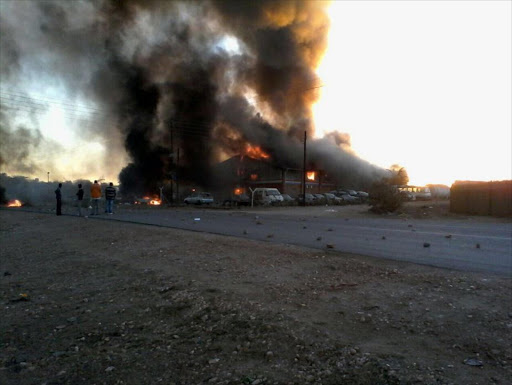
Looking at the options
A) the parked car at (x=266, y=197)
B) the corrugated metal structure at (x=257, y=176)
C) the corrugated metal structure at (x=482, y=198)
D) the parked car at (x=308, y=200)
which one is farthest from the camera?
the corrugated metal structure at (x=257, y=176)

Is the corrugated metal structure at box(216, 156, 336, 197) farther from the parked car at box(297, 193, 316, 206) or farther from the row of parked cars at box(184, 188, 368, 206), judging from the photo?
the parked car at box(297, 193, 316, 206)

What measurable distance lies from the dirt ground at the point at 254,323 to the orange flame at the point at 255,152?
3747 centimetres

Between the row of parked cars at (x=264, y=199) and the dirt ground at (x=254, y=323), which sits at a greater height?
the row of parked cars at (x=264, y=199)

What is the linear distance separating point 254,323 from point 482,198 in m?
21.3

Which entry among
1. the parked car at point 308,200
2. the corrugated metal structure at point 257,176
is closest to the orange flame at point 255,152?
the corrugated metal structure at point 257,176

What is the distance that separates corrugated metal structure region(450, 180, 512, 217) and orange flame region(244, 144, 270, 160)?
24297mm

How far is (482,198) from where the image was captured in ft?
70.2

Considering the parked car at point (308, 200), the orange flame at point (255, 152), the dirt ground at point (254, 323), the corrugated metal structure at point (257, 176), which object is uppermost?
the orange flame at point (255, 152)

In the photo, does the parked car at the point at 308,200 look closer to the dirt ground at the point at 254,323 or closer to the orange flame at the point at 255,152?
the orange flame at the point at 255,152

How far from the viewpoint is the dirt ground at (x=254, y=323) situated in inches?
113

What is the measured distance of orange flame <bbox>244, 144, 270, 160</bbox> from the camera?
144ft

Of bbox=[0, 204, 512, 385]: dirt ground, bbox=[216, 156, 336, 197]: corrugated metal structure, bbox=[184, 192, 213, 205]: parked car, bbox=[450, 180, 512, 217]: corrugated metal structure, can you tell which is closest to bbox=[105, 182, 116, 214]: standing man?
bbox=[0, 204, 512, 385]: dirt ground

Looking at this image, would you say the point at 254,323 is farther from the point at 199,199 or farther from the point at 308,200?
the point at 308,200

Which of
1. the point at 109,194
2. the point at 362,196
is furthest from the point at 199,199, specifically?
the point at 362,196
